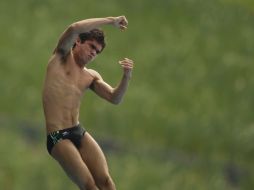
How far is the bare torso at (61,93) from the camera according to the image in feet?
42.0

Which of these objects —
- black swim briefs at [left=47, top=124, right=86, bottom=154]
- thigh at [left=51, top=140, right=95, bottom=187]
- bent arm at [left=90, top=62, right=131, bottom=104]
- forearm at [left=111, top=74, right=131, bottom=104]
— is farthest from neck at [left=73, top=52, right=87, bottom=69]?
thigh at [left=51, top=140, right=95, bottom=187]

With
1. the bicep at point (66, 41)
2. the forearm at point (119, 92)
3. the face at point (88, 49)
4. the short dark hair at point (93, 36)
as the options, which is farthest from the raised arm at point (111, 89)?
the bicep at point (66, 41)

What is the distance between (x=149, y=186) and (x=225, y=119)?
5017 millimetres

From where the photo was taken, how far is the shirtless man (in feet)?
41.7

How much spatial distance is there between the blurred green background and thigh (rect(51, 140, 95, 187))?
1505cm

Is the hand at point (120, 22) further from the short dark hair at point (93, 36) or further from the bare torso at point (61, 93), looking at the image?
the bare torso at point (61, 93)

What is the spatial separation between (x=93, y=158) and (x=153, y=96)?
19463mm

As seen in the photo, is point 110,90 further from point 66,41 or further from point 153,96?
point 153,96

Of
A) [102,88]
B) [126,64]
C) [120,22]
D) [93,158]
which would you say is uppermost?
[120,22]

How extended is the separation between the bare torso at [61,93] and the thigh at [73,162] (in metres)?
0.29

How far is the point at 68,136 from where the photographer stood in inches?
505

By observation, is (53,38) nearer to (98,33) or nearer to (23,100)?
(23,100)

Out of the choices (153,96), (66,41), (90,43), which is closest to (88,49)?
(90,43)

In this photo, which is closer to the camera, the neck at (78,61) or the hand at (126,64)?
the hand at (126,64)
